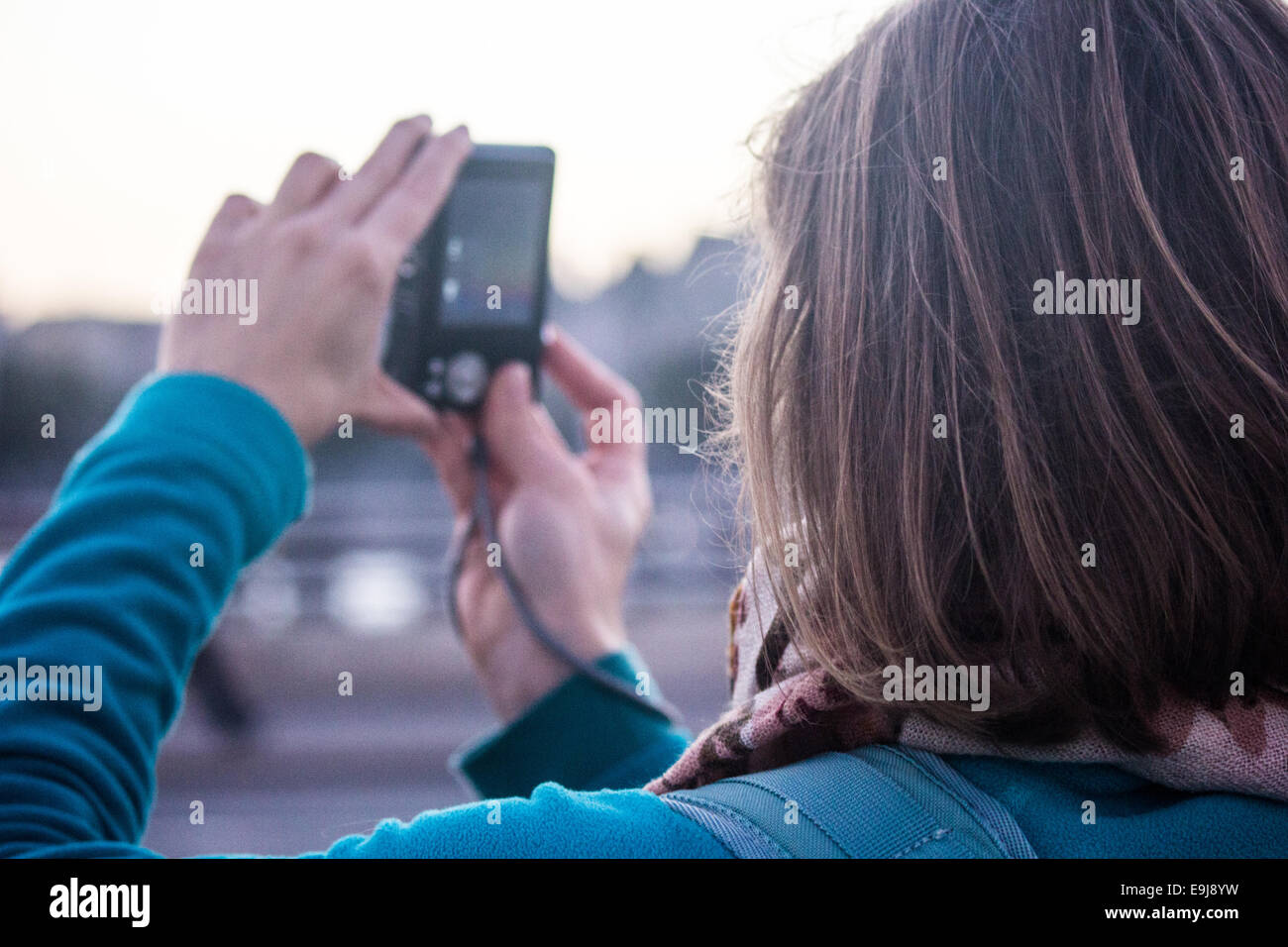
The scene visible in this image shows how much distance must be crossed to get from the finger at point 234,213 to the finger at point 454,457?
417mm

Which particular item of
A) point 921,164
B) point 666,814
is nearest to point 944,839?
point 666,814

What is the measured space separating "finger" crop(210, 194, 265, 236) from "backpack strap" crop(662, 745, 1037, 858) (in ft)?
1.62

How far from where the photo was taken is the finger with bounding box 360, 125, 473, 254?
800 mm

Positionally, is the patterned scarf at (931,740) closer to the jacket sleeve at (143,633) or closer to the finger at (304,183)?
the jacket sleeve at (143,633)

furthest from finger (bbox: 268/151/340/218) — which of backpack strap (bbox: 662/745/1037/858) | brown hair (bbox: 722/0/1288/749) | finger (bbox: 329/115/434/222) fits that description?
backpack strap (bbox: 662/745/1037/858)

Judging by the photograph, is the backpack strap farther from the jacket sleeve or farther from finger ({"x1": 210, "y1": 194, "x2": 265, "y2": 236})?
finger ({"x1": 210, "y1": 194, "x2": 265, "y2": 236})

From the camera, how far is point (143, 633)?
61cm

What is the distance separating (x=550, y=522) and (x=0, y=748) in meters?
0.59

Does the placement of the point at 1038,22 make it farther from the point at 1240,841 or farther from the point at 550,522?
the point at 550,522

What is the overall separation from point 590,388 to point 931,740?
0.72m

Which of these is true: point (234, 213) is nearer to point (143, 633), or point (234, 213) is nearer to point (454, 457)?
point (143, 633)

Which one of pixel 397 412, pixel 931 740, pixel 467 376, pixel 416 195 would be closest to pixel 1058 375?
pixel 931 740

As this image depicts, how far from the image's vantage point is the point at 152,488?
0.64 metres

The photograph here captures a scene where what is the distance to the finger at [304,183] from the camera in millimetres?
776
